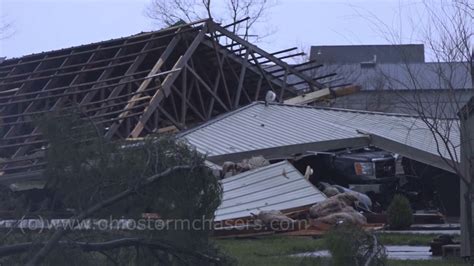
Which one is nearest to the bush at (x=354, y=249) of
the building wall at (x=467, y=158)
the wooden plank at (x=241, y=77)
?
the building wall at (x=467, y=158)

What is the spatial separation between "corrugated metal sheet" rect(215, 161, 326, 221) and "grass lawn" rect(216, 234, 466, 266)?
4.81 feet

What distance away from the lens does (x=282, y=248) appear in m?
13.7

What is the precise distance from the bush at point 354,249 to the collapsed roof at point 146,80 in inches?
551

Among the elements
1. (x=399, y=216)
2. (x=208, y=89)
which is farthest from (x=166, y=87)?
(x=399, y=216)

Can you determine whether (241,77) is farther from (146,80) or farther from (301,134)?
(301,134)

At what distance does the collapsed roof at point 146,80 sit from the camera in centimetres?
2447

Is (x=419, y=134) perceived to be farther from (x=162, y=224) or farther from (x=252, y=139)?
(x=162, y=224)

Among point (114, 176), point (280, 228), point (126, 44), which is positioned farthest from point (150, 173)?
point (126, 44)

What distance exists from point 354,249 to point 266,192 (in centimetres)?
957

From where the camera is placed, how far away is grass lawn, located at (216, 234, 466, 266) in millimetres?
11633

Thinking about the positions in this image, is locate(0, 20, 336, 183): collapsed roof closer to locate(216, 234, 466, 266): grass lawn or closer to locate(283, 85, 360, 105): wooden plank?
locate(283, 85, 360, 105): wooden plank

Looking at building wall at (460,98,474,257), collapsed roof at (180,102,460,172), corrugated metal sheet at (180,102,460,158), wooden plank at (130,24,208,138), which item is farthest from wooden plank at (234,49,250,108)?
building wall at (460,98,474,257)

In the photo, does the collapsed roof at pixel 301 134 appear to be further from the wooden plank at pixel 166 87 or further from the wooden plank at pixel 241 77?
the wooden plank at pixel 241 77

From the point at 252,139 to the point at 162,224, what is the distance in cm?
1615
